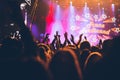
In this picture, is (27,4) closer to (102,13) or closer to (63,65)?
(102,13)

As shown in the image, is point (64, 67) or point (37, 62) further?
point (64, 67)

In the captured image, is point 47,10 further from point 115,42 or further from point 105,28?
point 115,42

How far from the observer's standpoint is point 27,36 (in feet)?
7.29

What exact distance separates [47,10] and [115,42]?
20.1 meters

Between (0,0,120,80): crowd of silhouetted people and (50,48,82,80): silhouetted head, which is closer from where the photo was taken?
(0,0,120,80): crowd of silhouetted people

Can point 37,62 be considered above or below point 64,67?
above

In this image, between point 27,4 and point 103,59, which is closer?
point 103,59

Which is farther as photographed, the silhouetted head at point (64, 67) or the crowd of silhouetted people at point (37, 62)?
the silhouetted head at point (64, 67)

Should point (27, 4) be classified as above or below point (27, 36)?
above

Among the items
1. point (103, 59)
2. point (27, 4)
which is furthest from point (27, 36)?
point (27, 4)

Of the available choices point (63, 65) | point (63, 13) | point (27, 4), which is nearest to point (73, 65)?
point (63, 65)

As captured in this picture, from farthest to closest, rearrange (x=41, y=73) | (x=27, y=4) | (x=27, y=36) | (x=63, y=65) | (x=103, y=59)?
(x=27, y=4) → (x=103, y=59) → (x=63, y=65) → (x=27, y=36) → (x=41, y=73)

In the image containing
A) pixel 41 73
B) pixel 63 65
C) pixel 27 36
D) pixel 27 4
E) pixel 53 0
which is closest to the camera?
pixel 41 73

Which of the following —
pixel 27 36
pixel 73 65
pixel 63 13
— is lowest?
pixel 73 65
